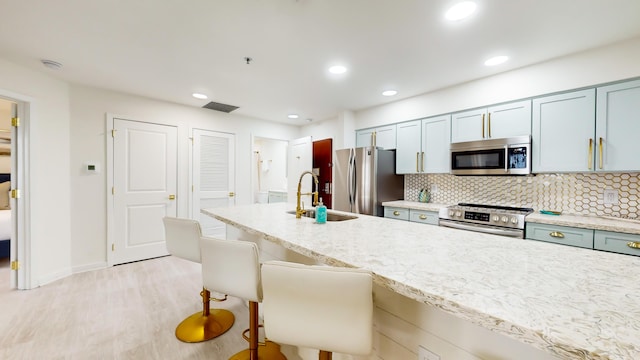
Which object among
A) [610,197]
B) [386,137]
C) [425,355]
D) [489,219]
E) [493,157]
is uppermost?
[386,137]

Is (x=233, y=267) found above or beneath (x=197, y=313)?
above

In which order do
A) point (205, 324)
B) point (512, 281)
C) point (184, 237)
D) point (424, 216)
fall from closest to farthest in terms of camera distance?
point (512, 281) → point (184, 237) → point (205, 324) → point (424, 216)

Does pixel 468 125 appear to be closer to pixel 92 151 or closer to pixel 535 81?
pixel 535 81

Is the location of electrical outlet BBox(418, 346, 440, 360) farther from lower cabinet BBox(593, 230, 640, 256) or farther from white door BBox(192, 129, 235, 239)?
white door BBox(192, 129, 235, 239)

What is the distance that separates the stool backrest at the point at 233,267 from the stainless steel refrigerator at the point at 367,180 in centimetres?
249

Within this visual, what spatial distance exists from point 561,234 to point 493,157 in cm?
94

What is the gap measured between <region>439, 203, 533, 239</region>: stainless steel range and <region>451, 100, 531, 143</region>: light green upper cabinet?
82 cm

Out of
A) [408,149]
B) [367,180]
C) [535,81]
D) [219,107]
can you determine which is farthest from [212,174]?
[535,81]

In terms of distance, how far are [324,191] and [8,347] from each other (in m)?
4.09

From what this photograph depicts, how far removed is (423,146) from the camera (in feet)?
11.3

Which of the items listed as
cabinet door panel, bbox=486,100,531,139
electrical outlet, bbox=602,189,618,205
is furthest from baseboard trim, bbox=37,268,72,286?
electrical outlet, bbox=602,189,618,205

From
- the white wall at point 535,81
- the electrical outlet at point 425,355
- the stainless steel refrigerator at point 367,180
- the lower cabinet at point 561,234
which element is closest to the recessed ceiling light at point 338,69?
the stainless steel refrigerator at point 367,180

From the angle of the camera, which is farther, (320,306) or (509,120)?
(509,120)

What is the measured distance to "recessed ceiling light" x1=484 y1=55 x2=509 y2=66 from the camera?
2393 mm
